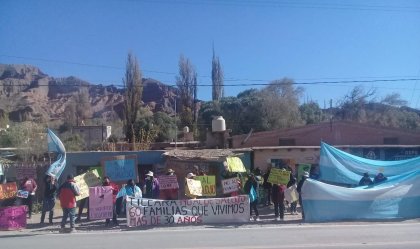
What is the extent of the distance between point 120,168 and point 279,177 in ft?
21.2

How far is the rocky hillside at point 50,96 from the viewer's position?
88250 mm

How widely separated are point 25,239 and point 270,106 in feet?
126

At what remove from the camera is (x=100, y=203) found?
14.9 meters

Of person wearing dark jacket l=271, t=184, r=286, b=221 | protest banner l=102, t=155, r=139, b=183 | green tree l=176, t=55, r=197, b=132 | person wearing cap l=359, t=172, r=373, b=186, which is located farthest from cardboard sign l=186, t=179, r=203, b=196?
green tree l=176, t=55, r=197, b=132

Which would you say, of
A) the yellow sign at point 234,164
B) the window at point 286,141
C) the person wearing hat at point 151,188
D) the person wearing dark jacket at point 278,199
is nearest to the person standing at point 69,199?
the person wearing hat at point 151,188

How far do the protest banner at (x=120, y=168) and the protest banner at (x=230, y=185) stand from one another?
4.48 metres

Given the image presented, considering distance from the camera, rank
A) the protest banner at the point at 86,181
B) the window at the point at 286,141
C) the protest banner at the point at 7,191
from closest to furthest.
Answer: the protest banner at the point at 86,181
the protest banner at the point at 7,191
the window at the point at 286,141

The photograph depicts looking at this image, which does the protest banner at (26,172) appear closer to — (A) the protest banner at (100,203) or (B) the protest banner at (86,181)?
(B) the protest banner at (86,181)

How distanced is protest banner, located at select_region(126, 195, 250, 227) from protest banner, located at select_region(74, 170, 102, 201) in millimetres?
2717

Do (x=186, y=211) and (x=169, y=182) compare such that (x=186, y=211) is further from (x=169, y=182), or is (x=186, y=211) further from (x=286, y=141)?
(x=286, y=141)

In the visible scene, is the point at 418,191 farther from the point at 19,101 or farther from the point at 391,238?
A: the point at 19,101

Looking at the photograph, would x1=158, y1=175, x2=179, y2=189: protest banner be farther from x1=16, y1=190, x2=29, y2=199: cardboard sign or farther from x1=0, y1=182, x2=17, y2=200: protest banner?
x1=0, y1=182, x2=17, y2=200: protest banner

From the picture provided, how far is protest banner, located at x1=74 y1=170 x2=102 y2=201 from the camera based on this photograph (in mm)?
16000

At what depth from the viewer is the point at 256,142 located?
2744 centimetres
